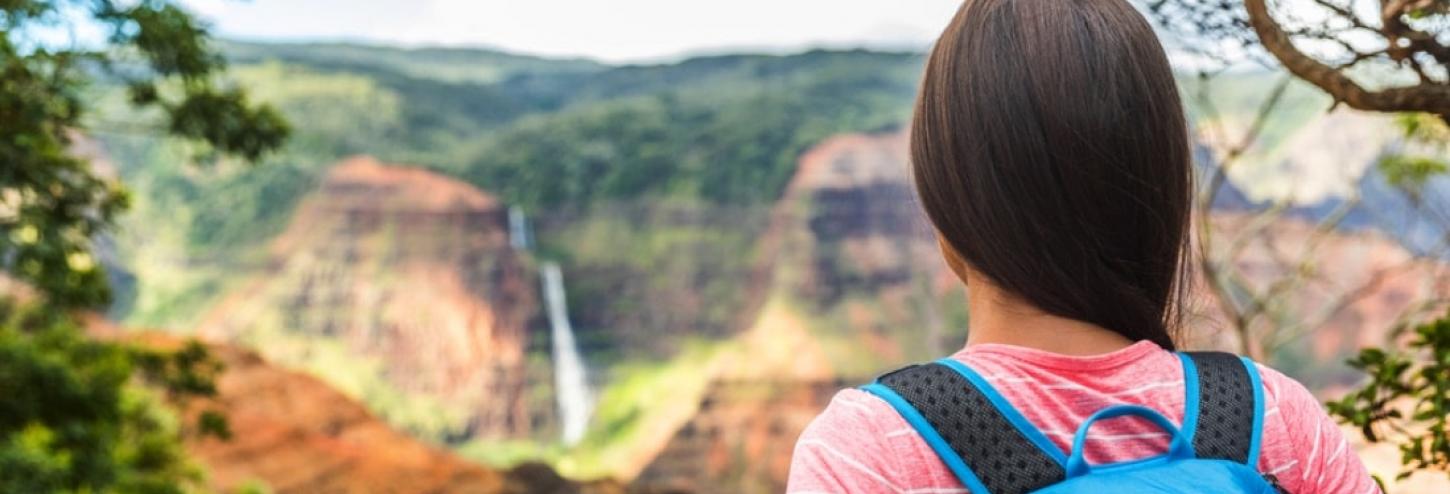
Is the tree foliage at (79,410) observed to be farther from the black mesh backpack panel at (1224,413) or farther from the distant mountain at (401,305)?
the distant mountain at (401,305)

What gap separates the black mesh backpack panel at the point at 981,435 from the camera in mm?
502

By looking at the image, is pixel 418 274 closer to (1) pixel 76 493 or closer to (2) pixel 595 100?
(2) pixel 595 100

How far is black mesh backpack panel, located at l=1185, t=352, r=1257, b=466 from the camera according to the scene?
1.79 feet

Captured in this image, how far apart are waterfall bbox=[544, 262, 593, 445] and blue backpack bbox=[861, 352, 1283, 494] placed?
22.1 m

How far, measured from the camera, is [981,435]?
51cm

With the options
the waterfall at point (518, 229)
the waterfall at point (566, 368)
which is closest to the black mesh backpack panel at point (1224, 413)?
the waterfall at point (566, 368)

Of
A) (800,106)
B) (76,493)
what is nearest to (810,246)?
(800,106)

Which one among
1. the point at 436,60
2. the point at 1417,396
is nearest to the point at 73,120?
the point at 1417,396

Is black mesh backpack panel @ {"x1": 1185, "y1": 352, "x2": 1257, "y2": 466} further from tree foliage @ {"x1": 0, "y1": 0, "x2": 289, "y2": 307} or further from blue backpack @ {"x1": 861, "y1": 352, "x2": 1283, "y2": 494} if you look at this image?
tree foliage @ {"x1": 0, "y1": 0, "x2": 289, "y2": 307}

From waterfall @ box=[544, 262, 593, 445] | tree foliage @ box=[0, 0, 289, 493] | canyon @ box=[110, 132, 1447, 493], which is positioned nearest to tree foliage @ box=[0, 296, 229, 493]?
tree foliage @ box=[0, 0, 289, 493]

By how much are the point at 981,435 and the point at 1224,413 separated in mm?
137

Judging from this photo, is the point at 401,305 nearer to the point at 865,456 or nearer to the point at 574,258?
the point at 574,258

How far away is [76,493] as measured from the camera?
3480mm

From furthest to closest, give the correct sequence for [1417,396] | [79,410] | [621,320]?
[621,320] → [79,410] → [1417,396]
